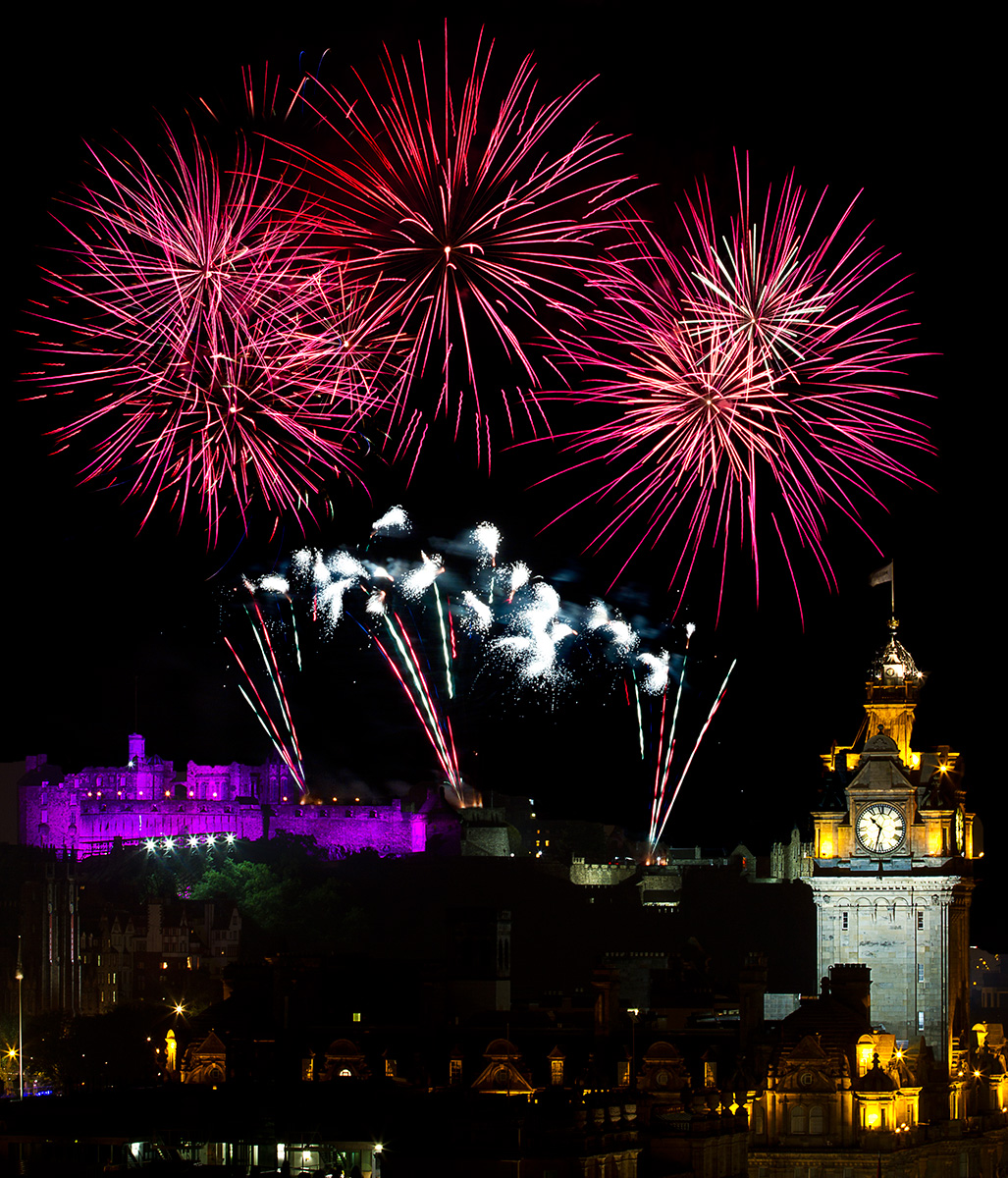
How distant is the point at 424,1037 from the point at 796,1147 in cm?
962

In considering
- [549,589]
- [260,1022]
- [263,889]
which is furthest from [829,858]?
[263,889]

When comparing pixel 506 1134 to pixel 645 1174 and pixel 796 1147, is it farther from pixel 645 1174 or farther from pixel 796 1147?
pixel 796 1147

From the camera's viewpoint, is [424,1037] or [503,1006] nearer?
[424,1037]

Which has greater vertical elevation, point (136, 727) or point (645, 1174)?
point (136, 727)

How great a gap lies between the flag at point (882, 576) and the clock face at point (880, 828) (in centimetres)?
699

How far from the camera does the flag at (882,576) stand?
7175cm

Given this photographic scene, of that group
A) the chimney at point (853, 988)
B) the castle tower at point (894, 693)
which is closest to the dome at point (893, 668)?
the castle tower at point (894, 693)

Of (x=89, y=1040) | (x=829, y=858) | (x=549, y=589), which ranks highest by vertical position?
(x=549, y=589)

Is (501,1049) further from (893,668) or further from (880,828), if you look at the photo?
(893,668)

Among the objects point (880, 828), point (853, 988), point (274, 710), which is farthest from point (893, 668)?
point (274, 710)

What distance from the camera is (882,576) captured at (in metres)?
72.4

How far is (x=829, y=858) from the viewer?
223 ft

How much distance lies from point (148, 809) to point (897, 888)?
345 ft

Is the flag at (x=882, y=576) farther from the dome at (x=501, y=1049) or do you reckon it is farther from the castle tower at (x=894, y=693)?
the dome at (x=501, y=1049)
